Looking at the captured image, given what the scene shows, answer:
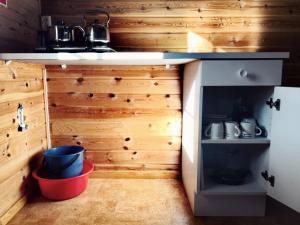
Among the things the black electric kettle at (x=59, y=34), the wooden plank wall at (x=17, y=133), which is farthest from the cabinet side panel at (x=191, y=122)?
the wooden plank wall at (x=17, y=133)

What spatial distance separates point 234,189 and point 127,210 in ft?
2.11

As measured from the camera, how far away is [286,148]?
1222 millimetres

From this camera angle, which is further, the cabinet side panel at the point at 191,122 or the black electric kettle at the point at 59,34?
the black electric kettle at the point at 59,34

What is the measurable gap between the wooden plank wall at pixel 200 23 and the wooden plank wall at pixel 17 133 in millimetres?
560

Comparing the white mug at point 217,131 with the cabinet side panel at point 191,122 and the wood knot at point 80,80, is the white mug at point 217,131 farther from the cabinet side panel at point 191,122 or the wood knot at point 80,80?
the wood knot at point 80,80

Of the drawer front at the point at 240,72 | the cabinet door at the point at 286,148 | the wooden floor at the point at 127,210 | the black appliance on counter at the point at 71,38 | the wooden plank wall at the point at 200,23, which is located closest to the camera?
the cabinet door at the point at 286,148

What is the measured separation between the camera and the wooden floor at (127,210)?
1.41 metres

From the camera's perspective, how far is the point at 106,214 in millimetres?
1479

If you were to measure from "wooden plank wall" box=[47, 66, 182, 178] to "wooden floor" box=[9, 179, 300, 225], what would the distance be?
213 mm

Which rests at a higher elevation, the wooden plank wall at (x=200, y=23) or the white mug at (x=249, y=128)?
the wooden plank wall at (x=200, y=23)

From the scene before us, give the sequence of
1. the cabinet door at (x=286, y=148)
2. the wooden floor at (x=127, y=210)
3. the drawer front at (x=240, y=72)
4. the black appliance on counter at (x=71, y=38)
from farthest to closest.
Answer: the black appliance on counter at (x=71, y=38), the wooden floor at (x=127, y=210), the drawer front at (x=240, y=72), the cabinet door at (x=286, y=148)

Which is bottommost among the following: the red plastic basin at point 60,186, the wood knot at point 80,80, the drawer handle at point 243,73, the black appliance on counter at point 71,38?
the red plastic basin at point 60,186

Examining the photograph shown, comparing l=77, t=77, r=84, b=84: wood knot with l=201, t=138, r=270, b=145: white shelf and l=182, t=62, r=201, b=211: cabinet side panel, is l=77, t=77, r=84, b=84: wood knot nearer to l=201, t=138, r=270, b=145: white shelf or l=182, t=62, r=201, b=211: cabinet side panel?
l=182, t=62, r=201, b=211: cabinet side panel

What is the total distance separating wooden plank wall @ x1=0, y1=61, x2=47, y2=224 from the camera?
1369 millimetres
